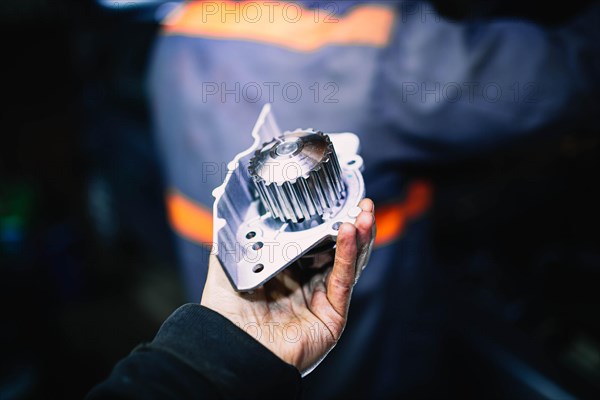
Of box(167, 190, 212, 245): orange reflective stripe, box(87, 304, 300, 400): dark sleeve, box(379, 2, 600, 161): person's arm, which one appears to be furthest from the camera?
box(167, 190, 212, 245): orange reflective stripe

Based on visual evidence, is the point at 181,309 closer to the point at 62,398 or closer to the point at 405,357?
the point at 405,357

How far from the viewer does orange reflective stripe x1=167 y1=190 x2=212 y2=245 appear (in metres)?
0.87

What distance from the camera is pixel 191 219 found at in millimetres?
894

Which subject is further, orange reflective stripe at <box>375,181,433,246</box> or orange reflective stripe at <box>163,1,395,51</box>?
orange reflective stripe at <box>375,181,433,246</box>

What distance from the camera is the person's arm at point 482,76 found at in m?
0.77

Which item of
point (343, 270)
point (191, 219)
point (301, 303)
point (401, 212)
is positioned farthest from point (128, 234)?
point (343, 270)

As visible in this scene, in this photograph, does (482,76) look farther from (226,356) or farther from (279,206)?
(226,356)

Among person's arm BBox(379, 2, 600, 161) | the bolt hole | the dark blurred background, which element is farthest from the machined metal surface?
the dark blurred background

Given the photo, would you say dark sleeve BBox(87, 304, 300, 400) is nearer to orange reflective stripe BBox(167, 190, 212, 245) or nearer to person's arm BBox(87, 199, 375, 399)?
person's arm BBox(87, 199, 375, 399)

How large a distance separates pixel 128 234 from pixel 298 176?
1.85 m

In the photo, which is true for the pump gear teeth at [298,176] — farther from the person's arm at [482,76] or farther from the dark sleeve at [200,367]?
the person's arm at [482,76]

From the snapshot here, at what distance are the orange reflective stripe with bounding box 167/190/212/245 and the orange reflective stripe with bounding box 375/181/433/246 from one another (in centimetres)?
32

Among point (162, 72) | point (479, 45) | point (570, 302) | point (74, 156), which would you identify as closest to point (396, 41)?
point (479, 45)

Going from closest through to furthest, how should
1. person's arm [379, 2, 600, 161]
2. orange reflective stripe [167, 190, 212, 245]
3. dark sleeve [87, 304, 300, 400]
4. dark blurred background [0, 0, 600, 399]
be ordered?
dark sleeve [87, 304, 300, 400] → person's arm [379, 2, 600, 161] → orange reflective stripe [167, 190, 212, 245] → dark blurred background [0, 0, 600, 399]
